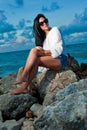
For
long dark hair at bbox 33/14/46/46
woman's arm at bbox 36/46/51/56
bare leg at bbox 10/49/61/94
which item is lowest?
bare leg at bbox 10/49/61/94

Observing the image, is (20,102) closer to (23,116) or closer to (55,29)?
(23,116)

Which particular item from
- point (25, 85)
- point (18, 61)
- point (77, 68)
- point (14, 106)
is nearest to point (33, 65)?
point (25, 85)

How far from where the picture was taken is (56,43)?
9.51 meters

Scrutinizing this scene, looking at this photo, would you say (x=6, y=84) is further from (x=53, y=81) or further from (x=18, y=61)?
(x=18, y=61)

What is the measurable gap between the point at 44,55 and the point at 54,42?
0.37 metres

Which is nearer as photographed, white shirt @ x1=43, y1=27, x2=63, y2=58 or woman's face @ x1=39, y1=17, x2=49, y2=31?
white shirt @ x1=43, y1=27, x2=63, y2=58

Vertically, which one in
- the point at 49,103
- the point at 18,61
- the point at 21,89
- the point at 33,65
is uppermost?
the point at 33,65

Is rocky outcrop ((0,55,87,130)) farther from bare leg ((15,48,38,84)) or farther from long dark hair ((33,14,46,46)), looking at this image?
long dark hair ((33,14,46,46))

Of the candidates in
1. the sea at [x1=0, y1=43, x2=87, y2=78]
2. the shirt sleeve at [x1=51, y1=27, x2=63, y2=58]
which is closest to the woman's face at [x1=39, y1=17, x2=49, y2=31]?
the shirt sleeve at [x1=51, y1=27, x2=63, y2=58]

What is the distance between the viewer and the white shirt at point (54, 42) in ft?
30.9

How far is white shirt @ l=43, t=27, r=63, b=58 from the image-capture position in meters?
9.41

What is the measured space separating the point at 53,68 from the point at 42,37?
0.83m

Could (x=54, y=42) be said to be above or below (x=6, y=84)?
above

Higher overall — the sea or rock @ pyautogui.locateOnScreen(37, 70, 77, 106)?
rock @ pyautogui.locateOnScreen(37, 70, 77, 106)
